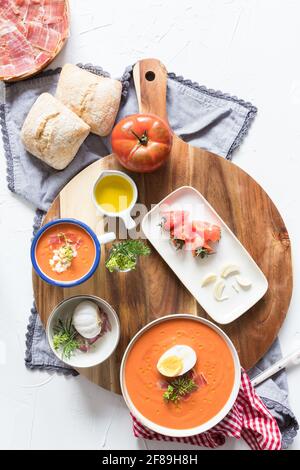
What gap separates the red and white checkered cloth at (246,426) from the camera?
227 cm

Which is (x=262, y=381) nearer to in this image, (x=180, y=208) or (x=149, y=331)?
(x=149, y=331)

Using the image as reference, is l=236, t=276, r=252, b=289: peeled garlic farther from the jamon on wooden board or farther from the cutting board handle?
the jamon on wooden board

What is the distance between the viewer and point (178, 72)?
8.31ft

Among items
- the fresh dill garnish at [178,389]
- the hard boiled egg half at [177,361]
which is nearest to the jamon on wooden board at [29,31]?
the hard boiled egg half at [177,361]

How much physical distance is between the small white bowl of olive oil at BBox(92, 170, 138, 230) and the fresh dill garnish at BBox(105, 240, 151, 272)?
0.24 ft

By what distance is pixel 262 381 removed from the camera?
7.77ft

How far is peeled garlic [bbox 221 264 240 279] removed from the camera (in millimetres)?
2320

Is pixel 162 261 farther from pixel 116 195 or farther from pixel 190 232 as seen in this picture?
pixel 116 195

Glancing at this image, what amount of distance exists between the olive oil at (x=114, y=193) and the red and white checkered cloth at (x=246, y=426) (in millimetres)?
809

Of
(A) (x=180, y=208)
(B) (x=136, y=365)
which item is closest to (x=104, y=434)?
(B) (x=136, y=365)

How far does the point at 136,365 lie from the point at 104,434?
43cm

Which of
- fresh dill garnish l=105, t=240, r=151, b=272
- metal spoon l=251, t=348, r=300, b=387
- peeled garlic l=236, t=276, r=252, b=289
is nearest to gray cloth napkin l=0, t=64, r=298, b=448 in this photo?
metal spoon l=251, t=348, r=300, b=387

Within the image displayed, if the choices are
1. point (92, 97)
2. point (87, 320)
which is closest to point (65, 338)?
point (87, 320)
